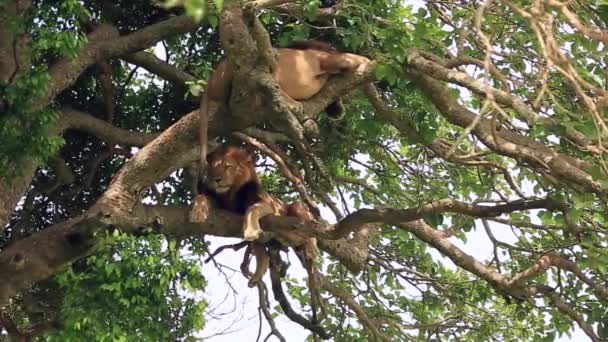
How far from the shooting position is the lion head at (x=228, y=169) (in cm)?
766

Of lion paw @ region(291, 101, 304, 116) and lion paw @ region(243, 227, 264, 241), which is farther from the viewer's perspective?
lion paw @ region(243, 227, 264, 241)

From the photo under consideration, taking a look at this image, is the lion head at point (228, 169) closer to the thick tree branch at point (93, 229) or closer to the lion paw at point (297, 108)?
the thick tree branch at point (93, 229)

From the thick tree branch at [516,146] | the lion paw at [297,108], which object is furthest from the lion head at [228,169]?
the thick tree branch at [516,146]

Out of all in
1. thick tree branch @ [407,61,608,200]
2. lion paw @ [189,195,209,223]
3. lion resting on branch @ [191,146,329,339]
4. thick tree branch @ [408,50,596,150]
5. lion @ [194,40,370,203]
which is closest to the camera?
thick tree branch @ [408,50,596,150]

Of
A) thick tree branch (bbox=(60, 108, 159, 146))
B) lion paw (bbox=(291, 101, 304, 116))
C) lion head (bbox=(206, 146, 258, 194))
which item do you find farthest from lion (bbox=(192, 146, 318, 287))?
lion paw (bbox=(291, 101, 304, 116))

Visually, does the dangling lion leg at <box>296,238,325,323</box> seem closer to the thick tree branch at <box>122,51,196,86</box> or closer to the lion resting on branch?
the lion resting on branch

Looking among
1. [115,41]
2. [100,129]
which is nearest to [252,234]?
[100,129]

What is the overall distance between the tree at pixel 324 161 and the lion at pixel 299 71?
13 cm

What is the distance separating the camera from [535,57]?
693 cm

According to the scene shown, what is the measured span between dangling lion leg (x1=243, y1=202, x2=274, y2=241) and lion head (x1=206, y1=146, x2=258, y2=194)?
20.3 inches

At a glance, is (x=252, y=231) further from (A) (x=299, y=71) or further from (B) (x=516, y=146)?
(B) (x=516, y=146)

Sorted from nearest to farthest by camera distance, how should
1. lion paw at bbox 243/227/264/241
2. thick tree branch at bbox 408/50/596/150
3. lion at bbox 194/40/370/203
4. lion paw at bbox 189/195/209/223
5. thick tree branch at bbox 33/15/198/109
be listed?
thick tree branch at bbox 408/50/596/150
lion at bbox 194/40/370/203
lion paw at bbox 243/227/264/241
lion paw at bbox 189/195/209/223
thick tree branch at bbox 33/15/198/109

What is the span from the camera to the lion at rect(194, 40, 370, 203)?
22.0 feet

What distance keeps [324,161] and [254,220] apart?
2.27 metres
